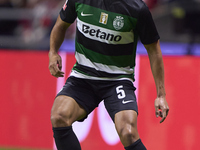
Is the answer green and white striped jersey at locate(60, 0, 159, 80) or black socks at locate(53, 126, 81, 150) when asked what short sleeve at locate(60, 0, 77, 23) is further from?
black socks at locate(53, 126, 81, 150)

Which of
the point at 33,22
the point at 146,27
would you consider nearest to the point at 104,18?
the point at 146,27

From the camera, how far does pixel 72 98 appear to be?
13.4 feet

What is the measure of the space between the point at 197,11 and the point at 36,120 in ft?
11.9

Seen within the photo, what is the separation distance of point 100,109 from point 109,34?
241cm

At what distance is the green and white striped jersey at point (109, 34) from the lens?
13.1ft

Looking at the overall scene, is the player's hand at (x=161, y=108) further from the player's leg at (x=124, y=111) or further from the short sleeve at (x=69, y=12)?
the short sleeve at (x=69, y=12)

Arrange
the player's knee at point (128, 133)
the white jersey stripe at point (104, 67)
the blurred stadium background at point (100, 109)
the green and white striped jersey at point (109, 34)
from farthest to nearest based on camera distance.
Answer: the blurred stadium background at point (100, 109)
the white jersey stripe at point (104, 67)
the green and white striped jersey at point (109, 34)
the player's knee at point (128, 133)

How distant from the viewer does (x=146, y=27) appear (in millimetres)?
3998

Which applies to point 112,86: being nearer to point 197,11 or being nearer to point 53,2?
point 197,11

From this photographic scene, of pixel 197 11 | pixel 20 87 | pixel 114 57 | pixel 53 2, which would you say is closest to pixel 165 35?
pixel 197 11

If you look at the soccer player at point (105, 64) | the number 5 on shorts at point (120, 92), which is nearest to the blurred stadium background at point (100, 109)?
the soccer player at point (105, 64)

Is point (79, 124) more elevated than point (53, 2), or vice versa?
point (53, 2)

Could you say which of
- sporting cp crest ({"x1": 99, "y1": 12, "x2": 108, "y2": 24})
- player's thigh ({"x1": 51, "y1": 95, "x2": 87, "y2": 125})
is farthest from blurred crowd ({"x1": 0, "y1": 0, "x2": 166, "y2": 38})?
player's thigh ({"x1": 51, "y1": 95, "x2": 87, "y2": 125})

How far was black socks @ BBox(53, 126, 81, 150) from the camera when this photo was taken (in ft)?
12.8
